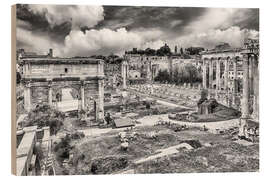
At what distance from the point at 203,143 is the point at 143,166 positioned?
1.17 metres

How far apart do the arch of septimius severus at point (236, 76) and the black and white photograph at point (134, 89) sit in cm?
2

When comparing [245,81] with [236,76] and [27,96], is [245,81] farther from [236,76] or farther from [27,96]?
[27,96]

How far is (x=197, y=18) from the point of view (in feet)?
16.4

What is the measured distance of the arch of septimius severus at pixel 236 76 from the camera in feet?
16.9

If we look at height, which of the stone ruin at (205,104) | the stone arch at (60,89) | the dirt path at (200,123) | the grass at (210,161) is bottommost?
the grass at (210,161)

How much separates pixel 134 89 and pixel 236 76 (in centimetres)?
193

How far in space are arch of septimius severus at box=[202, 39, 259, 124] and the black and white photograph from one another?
2 centimetres

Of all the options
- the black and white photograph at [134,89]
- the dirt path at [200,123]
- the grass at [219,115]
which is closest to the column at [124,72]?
the black and white photograph at [134,89]

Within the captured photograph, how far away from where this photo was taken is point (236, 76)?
526cm

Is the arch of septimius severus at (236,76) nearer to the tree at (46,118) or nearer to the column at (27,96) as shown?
the tree at (46,118)

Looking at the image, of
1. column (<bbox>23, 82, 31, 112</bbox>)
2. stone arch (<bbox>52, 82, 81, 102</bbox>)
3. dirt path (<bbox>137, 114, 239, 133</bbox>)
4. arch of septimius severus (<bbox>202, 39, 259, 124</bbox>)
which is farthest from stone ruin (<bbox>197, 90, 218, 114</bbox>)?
column (<bbox>23, 82, 31, 112</bbox>)

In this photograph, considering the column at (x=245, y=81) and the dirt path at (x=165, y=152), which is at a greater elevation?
the column at (x=245, y=81)

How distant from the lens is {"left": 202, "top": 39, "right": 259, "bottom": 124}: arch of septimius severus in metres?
5.16

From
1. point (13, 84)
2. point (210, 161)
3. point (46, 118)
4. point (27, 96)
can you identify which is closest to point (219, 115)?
point (210, 161)
